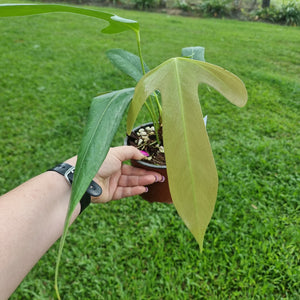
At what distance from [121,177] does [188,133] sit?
0.63 m

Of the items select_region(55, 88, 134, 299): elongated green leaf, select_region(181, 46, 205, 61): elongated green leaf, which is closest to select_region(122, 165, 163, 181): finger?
select_region(55, 88, 134, 299): elongated green leaf

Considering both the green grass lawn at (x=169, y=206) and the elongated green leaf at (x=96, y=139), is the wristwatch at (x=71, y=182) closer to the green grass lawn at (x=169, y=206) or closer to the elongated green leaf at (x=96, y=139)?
the elongated green leaf at (x=96, y=139)

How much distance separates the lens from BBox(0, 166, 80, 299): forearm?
2.23 feet

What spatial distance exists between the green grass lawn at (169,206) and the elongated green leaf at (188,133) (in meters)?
0.90

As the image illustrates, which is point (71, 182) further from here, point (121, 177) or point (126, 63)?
point (126, 63)

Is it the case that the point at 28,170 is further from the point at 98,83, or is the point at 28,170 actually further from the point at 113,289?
the point at 98,83

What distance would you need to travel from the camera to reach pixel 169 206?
1.54m

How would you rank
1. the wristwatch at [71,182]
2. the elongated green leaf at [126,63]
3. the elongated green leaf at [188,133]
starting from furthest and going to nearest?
1. the elongated green leaf at [126,63]
2. the wristwatch at [71,182]
3. the elongated green leaf at [188,133]

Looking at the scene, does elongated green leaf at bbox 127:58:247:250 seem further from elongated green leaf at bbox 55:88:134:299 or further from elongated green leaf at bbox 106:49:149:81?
elongated green leaf at bbox 106:49:149:81

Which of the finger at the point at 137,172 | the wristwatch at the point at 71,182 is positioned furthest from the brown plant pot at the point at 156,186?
the wristwatch at the point at 71,182

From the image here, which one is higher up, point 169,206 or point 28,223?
point 28,223

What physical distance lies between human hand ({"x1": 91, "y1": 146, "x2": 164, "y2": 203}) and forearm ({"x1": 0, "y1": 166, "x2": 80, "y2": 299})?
0.14 m

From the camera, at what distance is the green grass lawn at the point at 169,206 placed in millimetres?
1222

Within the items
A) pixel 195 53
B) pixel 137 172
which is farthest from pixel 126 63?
pixel 137 172
